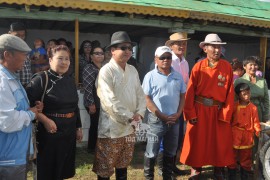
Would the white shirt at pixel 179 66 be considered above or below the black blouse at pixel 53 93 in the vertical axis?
above

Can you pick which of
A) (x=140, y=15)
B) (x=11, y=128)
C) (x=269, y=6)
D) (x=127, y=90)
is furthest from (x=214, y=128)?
(x=269, y=6)

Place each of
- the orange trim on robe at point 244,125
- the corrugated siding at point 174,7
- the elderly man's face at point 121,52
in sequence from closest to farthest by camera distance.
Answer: the elderly man's face at point 121,52 < the orange trim on robe at point 244,125 < the corrugated siding at point 174,7

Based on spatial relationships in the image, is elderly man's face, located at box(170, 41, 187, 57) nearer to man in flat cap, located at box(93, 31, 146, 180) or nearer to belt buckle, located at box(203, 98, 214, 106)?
belt buckle, located at box(203, 98, 214, 106)

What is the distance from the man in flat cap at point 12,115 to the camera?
2197mm

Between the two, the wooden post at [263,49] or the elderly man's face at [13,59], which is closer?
the elderly man's face at [13,59]

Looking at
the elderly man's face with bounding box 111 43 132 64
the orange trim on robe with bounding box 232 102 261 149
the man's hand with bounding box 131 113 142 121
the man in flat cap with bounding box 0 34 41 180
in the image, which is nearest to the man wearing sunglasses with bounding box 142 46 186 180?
the man's hand with bounding box 131 113 142 121

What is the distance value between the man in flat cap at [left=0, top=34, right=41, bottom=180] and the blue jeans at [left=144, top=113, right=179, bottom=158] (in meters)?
1.80

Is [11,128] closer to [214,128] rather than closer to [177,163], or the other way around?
[214,128]

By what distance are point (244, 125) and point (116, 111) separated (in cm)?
206

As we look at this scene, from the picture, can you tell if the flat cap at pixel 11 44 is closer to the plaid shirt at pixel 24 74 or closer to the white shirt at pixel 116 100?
the white shirt at pixel 116 100

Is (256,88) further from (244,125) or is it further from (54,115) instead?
(54,115)

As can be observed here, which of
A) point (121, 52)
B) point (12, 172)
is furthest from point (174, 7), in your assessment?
point (12, 172)

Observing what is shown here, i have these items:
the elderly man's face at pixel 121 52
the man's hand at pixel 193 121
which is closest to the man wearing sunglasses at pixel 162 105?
the man's hand at pixel 193 121

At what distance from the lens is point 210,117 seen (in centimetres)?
399
